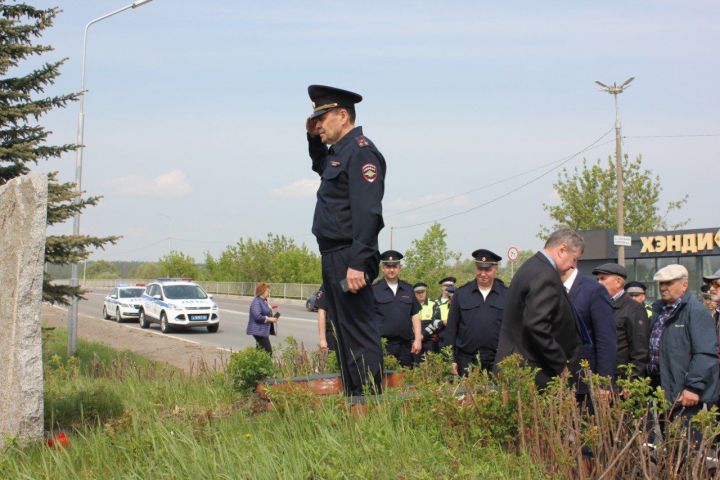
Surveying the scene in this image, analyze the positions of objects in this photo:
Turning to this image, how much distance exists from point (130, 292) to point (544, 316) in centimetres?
3074

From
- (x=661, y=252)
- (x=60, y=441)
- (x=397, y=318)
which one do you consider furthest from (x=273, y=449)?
(x=661, y=252)

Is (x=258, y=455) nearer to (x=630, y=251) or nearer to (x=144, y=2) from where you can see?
(x=144, y=2)

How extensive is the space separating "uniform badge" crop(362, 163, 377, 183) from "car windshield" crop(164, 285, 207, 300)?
2312 cm

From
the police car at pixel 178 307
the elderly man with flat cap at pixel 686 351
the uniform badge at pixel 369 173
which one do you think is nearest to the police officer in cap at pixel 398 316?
the elderly man with flat cap at pixel 686 351

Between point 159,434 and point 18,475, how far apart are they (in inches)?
29.4

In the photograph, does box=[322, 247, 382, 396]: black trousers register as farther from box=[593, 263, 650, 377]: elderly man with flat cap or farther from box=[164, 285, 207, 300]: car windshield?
box=[164, 285, 207, 300]: car windshield

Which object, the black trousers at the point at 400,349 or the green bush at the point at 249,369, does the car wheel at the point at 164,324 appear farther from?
the green bush at the point at 249,369

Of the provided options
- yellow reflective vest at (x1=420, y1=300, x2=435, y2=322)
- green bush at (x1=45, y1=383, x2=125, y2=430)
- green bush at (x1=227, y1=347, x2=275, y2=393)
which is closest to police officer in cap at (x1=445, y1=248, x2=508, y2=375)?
green bush at (x1=227, y1=347, x2=275, y2=393)

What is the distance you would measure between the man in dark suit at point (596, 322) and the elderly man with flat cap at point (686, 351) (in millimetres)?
584

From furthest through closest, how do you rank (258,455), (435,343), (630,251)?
(630,251), (435,343), (258,455)

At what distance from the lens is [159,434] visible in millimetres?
4410

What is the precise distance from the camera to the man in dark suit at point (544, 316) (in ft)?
15.6

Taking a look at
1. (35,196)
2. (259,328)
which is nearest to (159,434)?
(35,196)

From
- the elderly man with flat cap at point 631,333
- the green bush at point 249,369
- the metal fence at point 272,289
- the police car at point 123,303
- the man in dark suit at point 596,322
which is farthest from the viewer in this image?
the metal fence at point 272,289
